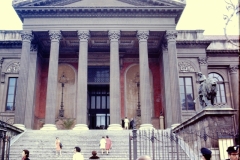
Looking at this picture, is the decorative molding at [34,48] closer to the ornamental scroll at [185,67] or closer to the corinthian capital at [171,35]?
the corinthian capital at [171,35]

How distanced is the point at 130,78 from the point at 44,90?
8443mm

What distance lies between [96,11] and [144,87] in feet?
24.8

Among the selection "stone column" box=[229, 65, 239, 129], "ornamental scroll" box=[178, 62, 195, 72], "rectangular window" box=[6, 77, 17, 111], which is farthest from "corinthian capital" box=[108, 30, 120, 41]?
"stone column" box=[229, 65, 239, 129]

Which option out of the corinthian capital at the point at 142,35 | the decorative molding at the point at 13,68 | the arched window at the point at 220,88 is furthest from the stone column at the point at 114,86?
the arched window at the point at 220,88

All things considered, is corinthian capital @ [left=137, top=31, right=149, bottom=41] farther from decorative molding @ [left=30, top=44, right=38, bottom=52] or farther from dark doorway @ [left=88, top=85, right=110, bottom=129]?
decorative molding @ [left=30, top=44, right=38, bottom=52]

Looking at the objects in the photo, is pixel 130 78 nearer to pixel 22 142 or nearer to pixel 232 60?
pixel 232 60

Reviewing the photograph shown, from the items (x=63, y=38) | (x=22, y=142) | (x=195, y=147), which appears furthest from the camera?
(x=63, y=38)

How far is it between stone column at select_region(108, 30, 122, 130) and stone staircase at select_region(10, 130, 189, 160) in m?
1.52

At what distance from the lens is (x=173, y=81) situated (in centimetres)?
2375

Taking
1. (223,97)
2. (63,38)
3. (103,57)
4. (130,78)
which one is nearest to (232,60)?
(223,97)

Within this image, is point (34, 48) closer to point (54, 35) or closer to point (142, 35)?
point (54, 35)

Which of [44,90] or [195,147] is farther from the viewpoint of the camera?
[44,90]

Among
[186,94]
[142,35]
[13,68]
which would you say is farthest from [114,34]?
[13,68]

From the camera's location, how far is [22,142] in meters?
18.4
